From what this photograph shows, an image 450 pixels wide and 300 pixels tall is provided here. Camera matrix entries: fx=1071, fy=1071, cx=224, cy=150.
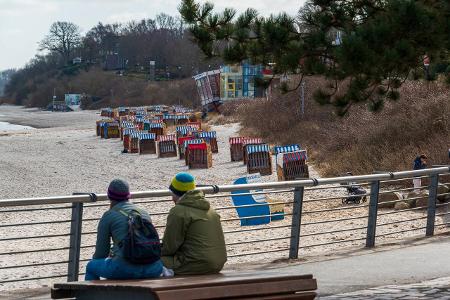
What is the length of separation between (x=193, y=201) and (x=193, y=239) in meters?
0.30

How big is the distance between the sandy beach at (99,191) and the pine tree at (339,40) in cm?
202

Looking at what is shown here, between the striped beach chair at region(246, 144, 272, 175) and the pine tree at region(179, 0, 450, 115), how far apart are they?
77.4 feet

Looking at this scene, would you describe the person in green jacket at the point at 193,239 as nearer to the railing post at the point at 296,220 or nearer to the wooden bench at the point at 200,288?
the wooden bench at the point at 200,288

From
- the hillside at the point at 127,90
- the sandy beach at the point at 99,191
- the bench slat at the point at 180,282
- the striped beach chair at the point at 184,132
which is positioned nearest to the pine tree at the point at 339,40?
the sandy beach at the point at 99,191

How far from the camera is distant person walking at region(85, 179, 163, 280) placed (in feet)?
26.5

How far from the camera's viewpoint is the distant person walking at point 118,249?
318 inches

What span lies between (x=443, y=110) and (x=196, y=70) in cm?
14449

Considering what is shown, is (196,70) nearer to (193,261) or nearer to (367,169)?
(367,169)

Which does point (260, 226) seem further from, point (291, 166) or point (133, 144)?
point (133, 144)

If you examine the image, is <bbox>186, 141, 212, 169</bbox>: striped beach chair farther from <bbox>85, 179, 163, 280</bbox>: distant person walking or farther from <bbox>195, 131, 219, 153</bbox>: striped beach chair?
<bbox>85, 179, 163, 280</bbox>: distant person walking

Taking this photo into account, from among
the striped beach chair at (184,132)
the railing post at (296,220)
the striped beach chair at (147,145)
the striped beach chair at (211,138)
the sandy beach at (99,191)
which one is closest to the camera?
the railing post at (296,220)

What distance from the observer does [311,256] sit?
44.8 ft

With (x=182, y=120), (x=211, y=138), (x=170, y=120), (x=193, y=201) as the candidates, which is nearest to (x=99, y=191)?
(x=211, y=138)

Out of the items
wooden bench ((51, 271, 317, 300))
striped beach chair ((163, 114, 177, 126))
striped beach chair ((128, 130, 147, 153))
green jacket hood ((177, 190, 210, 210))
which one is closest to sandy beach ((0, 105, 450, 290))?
striped beach chair ((128, 130, 147, 153))
